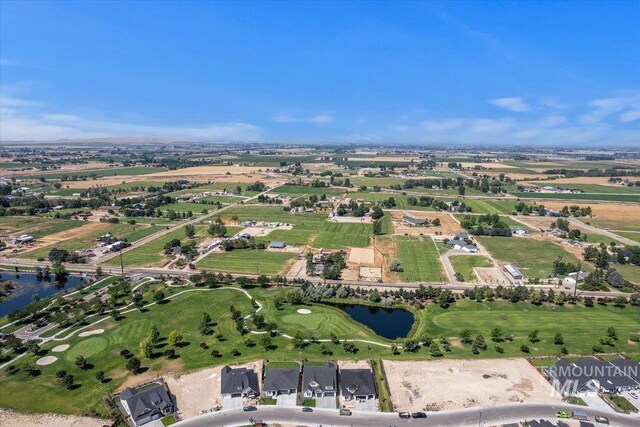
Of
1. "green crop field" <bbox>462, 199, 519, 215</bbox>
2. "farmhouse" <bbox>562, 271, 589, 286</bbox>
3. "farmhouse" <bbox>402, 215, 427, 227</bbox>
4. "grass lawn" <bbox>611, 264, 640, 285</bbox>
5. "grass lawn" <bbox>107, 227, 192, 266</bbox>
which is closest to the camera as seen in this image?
"farmhouse" <bbox>562, 271, 589, 286</bbox>

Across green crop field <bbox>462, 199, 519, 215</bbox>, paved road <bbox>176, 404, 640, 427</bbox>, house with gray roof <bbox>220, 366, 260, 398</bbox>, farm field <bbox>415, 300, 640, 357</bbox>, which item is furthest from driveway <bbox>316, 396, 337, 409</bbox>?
green crop field <bbox>462, 199, 519, 215</bbox>

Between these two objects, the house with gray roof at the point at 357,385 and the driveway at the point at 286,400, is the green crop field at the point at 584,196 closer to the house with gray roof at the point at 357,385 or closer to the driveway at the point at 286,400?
the house with gray roof at the point at 357,385

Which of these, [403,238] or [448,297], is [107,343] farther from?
[403,238]

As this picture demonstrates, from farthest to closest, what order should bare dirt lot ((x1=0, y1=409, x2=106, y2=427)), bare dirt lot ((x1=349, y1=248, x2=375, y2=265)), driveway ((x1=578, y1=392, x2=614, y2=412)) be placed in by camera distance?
1. bare dirt lot ((x1=349, y1=248, x2=375, y2=265))
2. driveway ((x1=578, y1=392, x2=614, y2=412))
3. bare dirt lot ((x1=0, y1=409, x2=106, y2=427))

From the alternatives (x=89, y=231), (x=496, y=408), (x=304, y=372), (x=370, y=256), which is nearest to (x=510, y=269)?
(x=370, y=256)

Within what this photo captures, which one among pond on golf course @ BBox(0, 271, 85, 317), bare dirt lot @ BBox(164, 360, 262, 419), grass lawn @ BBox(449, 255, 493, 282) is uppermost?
grass lawn @ BBox(449, 255, 493, 282)

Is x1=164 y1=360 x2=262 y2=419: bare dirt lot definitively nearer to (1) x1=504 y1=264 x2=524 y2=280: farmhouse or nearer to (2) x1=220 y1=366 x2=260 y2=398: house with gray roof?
(2) x1=220 y1=366 x2=260 y2=398: house with gray roof
